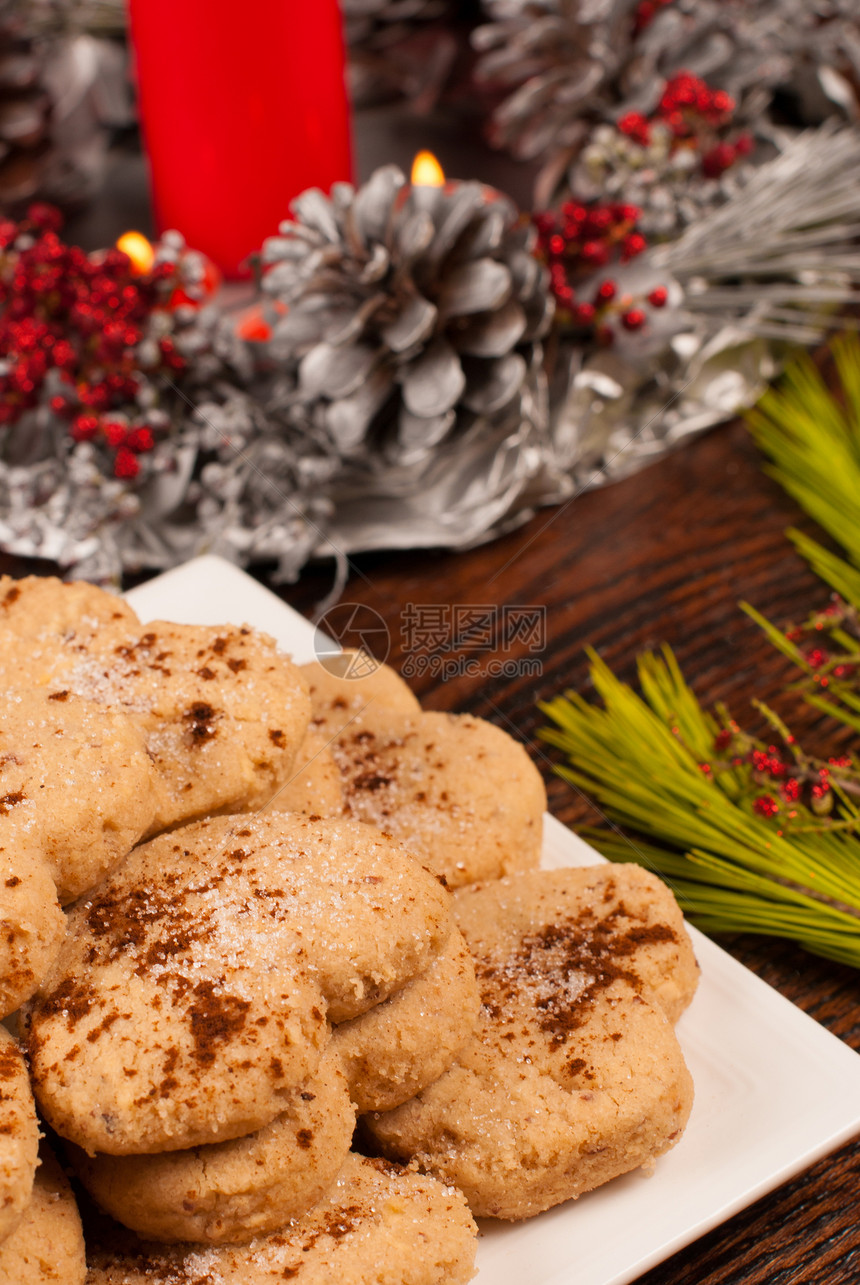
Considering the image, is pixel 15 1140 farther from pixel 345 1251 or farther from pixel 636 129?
pixel 636 129

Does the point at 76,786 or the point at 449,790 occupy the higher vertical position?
the point at 76,786

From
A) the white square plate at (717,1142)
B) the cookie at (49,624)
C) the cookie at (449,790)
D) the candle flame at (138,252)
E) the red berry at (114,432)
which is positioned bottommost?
the white square plate at (717,1142)

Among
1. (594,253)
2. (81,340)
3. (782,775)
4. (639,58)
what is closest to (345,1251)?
(782,775)

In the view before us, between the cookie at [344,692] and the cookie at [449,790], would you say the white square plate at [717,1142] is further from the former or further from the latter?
the cookie at [344,692]

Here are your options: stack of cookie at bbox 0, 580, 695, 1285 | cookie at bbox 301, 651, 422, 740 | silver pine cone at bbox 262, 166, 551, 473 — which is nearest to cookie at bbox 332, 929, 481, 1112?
stack of cookie at bbox 0, 580, 695, 1285

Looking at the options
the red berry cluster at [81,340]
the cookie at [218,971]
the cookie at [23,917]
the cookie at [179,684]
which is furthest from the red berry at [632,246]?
the cookie at [23,917]

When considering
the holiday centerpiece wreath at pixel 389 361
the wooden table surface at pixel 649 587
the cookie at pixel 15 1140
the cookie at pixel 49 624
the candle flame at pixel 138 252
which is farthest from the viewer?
the candle flame at pixel 138 252
